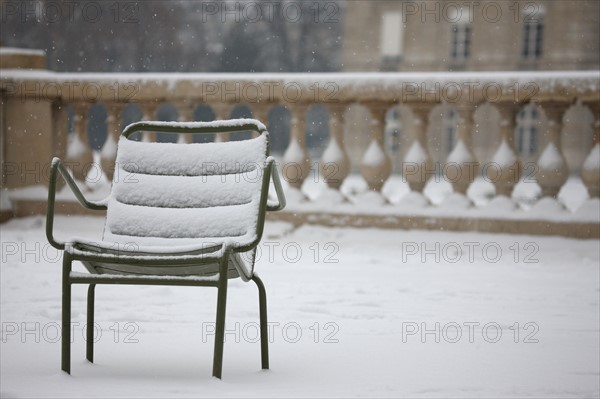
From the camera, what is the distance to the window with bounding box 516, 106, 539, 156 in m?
28.4

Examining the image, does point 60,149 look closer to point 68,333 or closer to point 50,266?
point 50,266

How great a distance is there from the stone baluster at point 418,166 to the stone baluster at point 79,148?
2.55 metres

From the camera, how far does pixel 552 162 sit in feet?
18.7

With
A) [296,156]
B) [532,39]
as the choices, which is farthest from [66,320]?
[532,39]

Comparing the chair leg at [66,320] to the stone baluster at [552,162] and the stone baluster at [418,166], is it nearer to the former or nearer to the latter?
the stone baluster at [418,166]

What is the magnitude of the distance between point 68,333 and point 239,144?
96cm

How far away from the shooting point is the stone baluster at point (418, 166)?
5.95 m

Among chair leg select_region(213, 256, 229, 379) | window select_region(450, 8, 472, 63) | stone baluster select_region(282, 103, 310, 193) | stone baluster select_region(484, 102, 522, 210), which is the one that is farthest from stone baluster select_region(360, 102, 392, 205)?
window select_region(450, 8, 472, 63)

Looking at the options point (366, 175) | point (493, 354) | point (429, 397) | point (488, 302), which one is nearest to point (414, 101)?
point (366, 175)

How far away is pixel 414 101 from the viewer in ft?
19.2

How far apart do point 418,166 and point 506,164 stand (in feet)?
2.09
